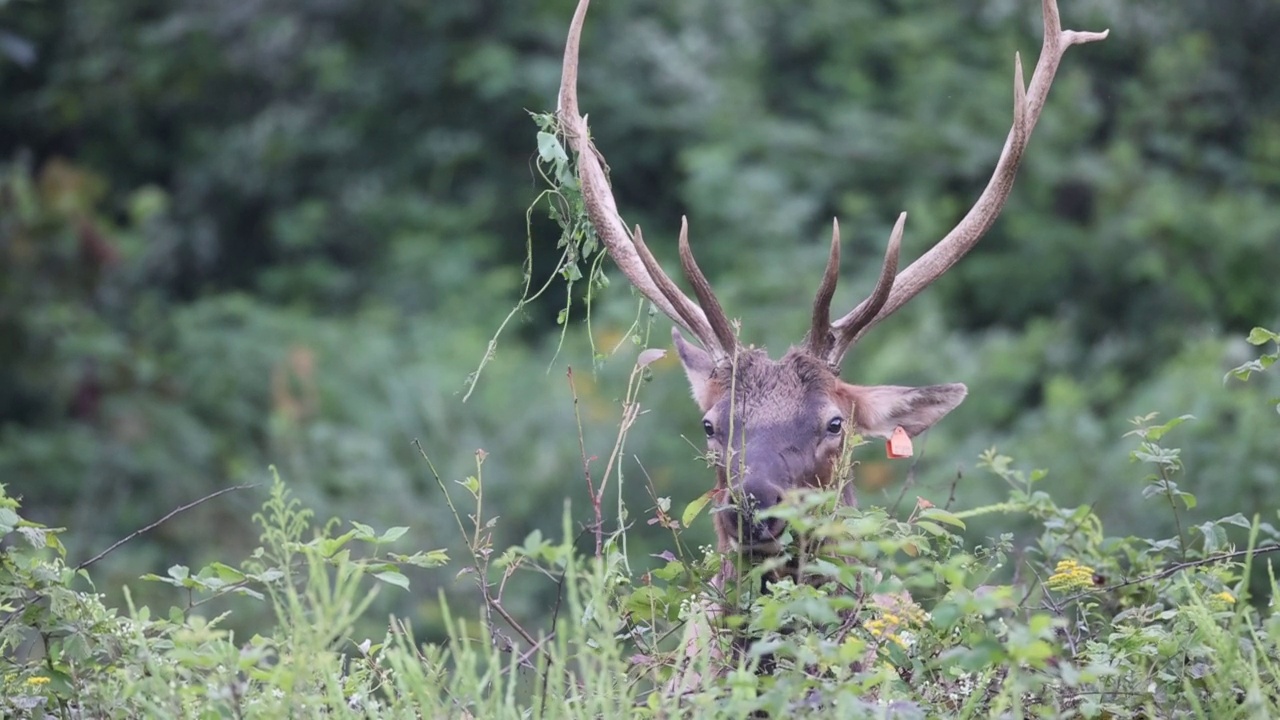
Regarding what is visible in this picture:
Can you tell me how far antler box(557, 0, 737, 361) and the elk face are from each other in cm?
12

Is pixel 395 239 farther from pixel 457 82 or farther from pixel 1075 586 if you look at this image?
pixel 1075 586

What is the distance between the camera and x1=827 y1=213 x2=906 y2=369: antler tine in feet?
14.6

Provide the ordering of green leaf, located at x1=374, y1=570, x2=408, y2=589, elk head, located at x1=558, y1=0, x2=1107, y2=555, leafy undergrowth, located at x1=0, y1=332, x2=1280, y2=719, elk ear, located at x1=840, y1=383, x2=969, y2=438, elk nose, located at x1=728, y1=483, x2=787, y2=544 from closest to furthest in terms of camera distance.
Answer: leafy undergrowth, located at x1=0, y1=332, x2=1280, y2=719
green leaf, located at x1=374, y1=570, x2=408, y2=589
elk nose, located at x1=728, y1=483, x2=787, y2=544
elk head, located at x1=558, y1=0, x2=1107, y2=555
elk ear, located at x1=840, y1=383, x2=969, y2=438

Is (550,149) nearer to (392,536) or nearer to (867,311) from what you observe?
(867,311)

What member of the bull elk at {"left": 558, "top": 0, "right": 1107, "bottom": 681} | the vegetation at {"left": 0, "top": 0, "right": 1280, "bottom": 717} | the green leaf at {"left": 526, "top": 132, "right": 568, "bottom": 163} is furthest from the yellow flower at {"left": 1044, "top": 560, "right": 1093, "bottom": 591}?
the vegetation at {"left": 0, "top": 0, "right": 1280, "bottom": 717}

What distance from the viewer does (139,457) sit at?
34.0 ft

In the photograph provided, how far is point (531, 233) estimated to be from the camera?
372 inches

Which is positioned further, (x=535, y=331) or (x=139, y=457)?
(x=535, y=331)

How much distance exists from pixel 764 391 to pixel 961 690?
4.68 ft

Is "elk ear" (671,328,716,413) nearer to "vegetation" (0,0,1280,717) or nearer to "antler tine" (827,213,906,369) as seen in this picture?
"antler tine" (827,213,906,369)

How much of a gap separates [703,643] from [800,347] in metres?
1.83

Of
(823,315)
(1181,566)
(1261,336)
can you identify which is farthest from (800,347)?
(1261,336)

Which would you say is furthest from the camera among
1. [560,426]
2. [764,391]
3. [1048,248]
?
[1048,248]

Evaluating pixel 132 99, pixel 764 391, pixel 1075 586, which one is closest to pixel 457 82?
pixel 132 99
